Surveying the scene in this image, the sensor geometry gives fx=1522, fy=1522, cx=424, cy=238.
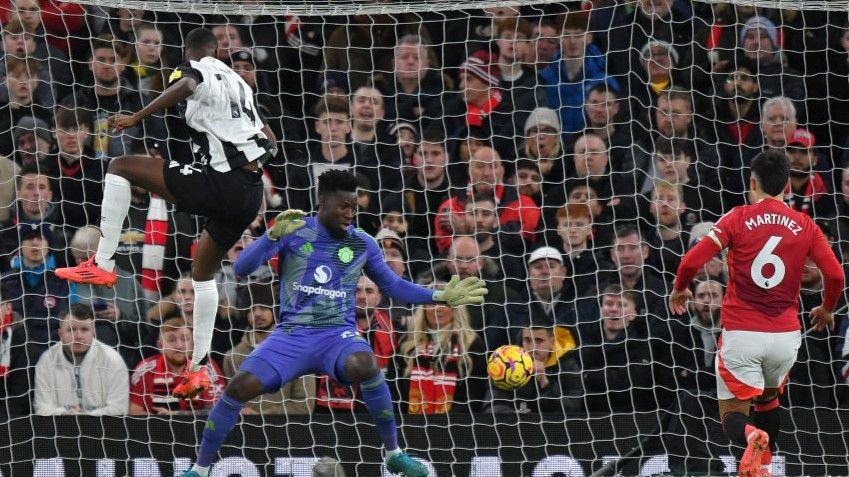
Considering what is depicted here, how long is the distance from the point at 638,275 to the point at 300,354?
2824mm

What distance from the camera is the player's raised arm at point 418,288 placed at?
7.71 metres

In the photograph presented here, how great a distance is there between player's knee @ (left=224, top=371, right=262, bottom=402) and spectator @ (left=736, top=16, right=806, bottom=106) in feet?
14.4

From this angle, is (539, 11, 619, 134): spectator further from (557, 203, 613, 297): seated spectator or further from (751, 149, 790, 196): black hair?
(751, 149, 790, 196): black hair

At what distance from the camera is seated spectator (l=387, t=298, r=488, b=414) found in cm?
941

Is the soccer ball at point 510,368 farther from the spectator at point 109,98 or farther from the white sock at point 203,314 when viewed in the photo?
the spectator at point 109,98

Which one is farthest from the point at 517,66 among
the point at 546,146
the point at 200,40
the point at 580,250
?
the point at 200,40

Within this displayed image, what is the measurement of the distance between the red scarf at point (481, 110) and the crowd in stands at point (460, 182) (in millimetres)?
11

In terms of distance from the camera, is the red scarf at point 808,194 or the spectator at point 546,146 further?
the spectator at point 546,146

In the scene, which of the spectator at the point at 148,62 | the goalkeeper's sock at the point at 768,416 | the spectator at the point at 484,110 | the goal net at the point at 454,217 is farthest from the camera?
the spectator at the point at 484,110

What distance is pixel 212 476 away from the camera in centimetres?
909

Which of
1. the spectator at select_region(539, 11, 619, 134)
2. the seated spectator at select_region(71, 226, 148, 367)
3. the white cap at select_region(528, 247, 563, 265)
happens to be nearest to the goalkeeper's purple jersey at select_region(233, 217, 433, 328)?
the white cap at select_region(528, 247, 563, 265)

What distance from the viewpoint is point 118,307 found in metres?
9.83

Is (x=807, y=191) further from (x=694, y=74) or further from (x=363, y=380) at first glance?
(x=363, y=380)

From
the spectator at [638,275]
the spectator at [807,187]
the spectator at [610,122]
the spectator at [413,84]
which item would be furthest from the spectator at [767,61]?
the spectator at [413,84]
